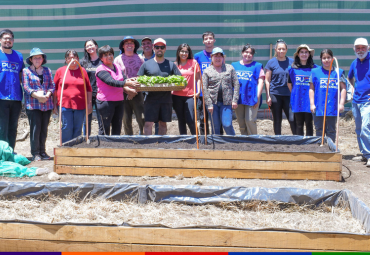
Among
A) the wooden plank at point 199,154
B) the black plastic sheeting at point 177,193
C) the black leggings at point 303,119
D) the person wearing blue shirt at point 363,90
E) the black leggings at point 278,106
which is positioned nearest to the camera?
the black plastic sheeting at point 177,193

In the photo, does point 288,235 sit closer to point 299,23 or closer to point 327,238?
point 327,238

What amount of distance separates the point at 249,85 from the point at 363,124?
1633 millimetres

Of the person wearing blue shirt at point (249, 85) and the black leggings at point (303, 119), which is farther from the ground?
the person wearing blue shirt at point (249, 85)

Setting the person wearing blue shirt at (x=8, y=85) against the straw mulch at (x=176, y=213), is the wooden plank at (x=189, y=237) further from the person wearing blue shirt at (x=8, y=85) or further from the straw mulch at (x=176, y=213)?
the person wearing blue shirt at (x=8, y=85)

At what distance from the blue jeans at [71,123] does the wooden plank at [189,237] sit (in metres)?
3.02

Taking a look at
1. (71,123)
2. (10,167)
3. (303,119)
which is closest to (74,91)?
(71,123)

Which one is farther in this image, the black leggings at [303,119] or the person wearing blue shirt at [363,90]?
the black leggings at [303,119]

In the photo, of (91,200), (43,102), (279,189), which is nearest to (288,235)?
(279,189)

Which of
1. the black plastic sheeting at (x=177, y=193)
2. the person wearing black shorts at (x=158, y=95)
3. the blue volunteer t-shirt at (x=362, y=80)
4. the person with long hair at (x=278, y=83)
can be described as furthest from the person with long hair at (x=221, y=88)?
the black plastic sheeting at (x=177, y=193)

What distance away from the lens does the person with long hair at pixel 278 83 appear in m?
5.70

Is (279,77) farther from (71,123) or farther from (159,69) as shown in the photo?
(71,123)

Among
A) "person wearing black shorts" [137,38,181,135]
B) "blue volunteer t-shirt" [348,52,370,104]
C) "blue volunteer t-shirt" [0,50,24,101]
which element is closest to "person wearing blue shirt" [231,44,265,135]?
"person wearing black shorts" [137,38,181,135]

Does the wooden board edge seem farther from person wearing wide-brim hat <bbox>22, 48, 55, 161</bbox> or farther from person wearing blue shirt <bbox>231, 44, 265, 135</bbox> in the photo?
person wearing blue shirt <bbox>231, 44, 265, 135</bbox>

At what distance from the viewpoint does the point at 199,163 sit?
4.55m
